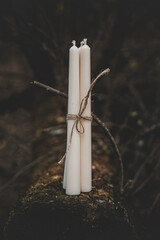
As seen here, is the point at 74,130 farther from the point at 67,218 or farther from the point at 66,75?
the point at 66,75

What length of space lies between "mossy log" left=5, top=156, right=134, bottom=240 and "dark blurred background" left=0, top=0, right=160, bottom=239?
25.9 inches

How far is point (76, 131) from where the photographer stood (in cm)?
76

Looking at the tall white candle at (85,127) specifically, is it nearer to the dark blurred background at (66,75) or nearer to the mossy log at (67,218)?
the mossy log at (67,218)

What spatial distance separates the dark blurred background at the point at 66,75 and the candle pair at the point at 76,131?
0.60 m

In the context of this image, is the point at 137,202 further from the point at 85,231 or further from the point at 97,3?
the point at 97,3

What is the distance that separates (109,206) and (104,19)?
5.99 ft

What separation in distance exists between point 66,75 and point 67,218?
3.91 ft

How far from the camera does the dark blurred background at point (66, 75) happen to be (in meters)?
1.55

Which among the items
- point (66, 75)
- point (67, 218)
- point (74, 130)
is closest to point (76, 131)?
point (74, 130)

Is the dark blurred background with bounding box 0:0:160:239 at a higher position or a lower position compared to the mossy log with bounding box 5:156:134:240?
higher

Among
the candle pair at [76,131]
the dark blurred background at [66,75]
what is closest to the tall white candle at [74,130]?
the candle pair at [76,131]

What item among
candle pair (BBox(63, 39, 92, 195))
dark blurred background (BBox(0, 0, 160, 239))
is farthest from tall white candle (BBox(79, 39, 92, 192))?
dark blurred background (BBox(0, 0, 160, 239))

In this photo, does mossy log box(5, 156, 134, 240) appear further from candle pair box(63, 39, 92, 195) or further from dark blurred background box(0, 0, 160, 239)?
dark blurred background box(0, 0, 160, 239)

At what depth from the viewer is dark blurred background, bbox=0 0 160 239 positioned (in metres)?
1.55
